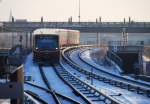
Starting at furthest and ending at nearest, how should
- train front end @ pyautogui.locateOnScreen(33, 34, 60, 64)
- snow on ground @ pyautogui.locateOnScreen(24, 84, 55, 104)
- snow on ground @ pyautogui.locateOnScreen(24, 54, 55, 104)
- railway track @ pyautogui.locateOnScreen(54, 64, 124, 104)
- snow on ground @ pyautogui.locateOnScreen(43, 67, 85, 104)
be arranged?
train front end @ pyautogui.locateOnScreen(33, 34, 60, 64), snow on ground @ pyautogui.locateOnScreen(43, 67, 85, 104), snow on ground @ pyautogui.locateOnScreen(24, 54, 55, 104), snow on ground @ pyautogui.locateOnScreen(24, 84, 55, 104), railway track @ pyautogui.locateOnScreen(54, 64, 124, 104)

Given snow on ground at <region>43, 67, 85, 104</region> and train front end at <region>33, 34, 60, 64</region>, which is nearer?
snow on ground at <region>43, 67, 85, 104</region>

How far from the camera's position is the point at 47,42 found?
1876 inches

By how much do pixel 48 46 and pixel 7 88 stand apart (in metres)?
35.0

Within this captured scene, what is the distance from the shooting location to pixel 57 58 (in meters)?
48.4

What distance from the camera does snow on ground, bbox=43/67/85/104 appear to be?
27.2m

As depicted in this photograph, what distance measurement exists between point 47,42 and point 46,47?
554 mm

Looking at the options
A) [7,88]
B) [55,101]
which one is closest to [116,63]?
[55,101]

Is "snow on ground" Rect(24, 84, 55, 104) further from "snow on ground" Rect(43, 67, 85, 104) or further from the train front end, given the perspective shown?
the train front end

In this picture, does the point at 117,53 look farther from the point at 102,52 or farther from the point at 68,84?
the point at 68,84

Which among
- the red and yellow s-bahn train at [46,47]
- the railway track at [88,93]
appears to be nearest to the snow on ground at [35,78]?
the red and yellow s-bahn train at [46,47]

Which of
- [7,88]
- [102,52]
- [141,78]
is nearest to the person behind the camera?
[7,88]

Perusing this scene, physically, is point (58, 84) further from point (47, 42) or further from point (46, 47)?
point (47, 42)

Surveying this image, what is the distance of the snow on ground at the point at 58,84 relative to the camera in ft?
89.3

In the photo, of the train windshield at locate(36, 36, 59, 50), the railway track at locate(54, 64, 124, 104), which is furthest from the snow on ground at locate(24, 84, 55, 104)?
the train windshield at locate(36, 36, 59, 50)
